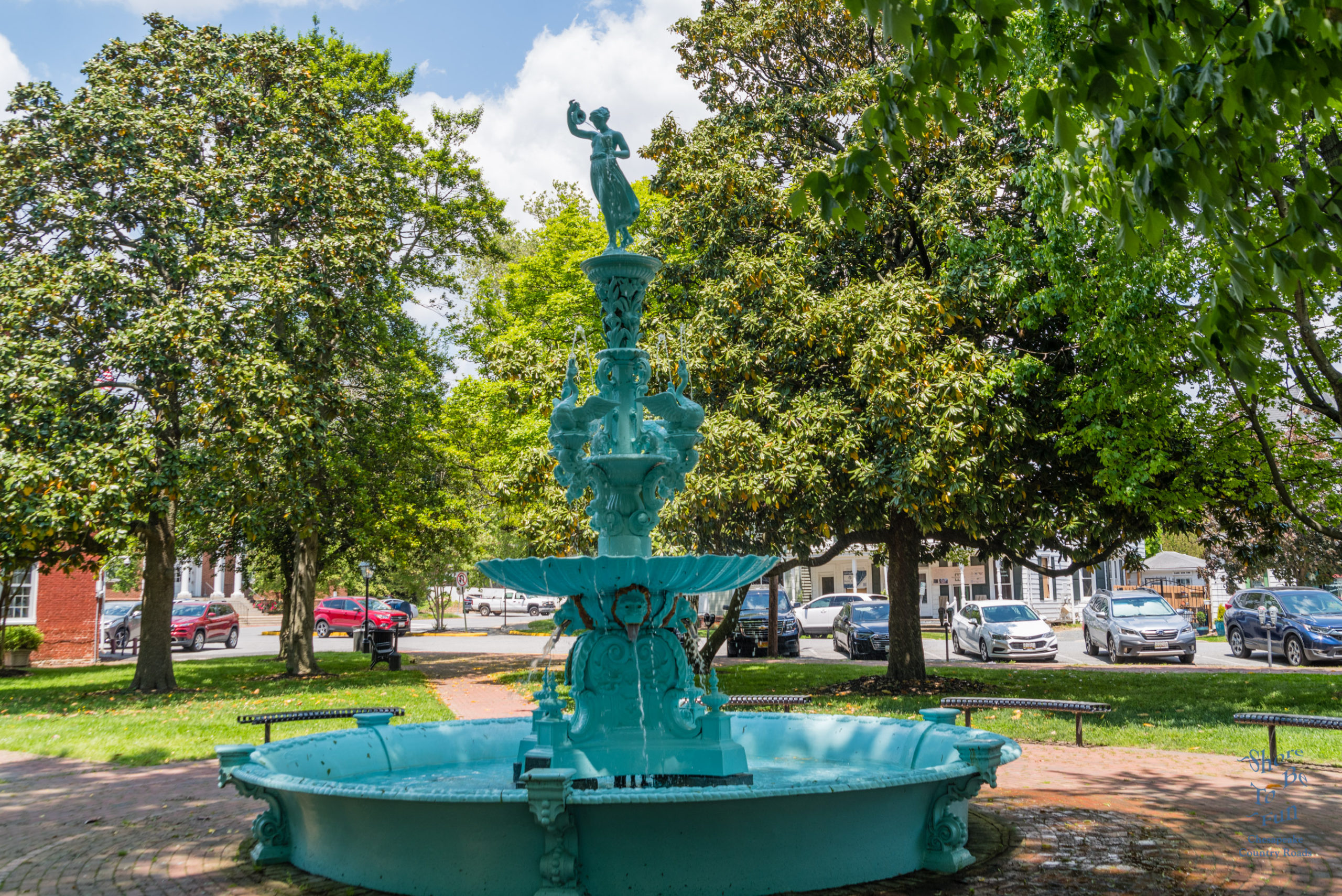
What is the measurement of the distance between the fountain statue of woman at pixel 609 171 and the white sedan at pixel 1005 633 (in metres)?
21.3

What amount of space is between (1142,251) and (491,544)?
123 ft

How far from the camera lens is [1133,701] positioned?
52.1ft

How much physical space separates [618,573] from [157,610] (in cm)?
1625

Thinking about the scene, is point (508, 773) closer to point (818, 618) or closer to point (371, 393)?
point (371, 393)

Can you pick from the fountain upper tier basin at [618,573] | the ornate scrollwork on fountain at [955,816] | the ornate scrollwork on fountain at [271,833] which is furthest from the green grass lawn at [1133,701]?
the ornate scrollwork on fountain at [955,816]

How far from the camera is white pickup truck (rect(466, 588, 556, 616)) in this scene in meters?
58.8

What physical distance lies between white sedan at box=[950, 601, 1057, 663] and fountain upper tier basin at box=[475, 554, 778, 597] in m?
20.9

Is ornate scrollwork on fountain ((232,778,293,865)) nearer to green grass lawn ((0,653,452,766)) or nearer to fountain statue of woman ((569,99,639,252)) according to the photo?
fountain statue of woman ((569,99,639,252))

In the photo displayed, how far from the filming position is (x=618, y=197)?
27.0 ft

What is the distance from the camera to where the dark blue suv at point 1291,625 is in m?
22.6

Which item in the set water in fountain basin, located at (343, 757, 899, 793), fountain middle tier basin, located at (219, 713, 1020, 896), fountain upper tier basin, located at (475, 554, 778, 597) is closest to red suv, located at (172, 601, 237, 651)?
water in fountain basin, located at (343, 757, 899, 793)

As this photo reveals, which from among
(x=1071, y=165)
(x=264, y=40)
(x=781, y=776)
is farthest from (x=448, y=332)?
Result: (x=1071, y=165)

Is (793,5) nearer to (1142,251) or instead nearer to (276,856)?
(1142,251)

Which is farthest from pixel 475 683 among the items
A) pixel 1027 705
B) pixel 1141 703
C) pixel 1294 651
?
pixel 1294 651
